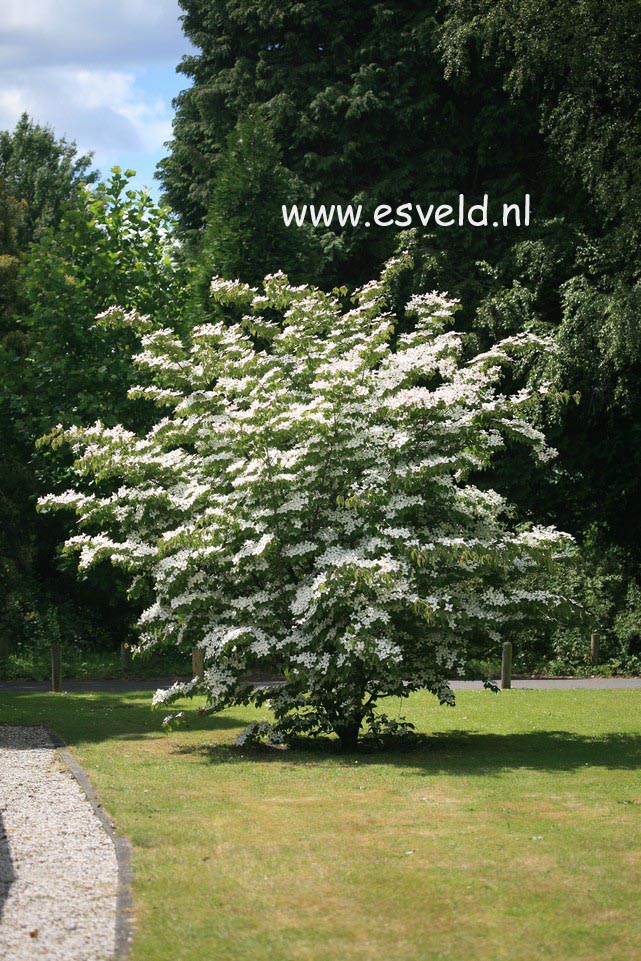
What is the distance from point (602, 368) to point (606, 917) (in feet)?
→ 54.8

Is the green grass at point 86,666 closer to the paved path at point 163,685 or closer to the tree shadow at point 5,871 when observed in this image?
the paved path at point 163,685

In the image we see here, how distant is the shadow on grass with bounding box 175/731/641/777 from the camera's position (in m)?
11.4

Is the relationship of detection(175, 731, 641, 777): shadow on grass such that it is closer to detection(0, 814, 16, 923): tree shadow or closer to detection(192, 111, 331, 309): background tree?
detection(0, 814, 16, 923): tree shadow

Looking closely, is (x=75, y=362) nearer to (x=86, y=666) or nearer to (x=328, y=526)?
(x=86, y=666)

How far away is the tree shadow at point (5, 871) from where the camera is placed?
659 centimetres

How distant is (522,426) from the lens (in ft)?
40.6

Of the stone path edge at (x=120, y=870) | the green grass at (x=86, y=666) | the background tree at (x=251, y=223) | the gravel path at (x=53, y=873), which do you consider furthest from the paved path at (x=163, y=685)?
the gravel path at (x=53, y=873)

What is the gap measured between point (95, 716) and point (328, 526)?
19.3ft

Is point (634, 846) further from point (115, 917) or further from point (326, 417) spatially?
point (326, 417)

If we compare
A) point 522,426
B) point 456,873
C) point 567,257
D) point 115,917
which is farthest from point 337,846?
point 567,257

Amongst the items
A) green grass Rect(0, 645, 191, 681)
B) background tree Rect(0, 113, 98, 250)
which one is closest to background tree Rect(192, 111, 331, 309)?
green grass Rect(0, 645, 191, 681)

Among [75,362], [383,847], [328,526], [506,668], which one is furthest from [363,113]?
[383,847]

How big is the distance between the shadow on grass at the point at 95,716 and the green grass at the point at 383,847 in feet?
1.38

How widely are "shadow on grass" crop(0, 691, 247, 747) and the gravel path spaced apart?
3.23m
